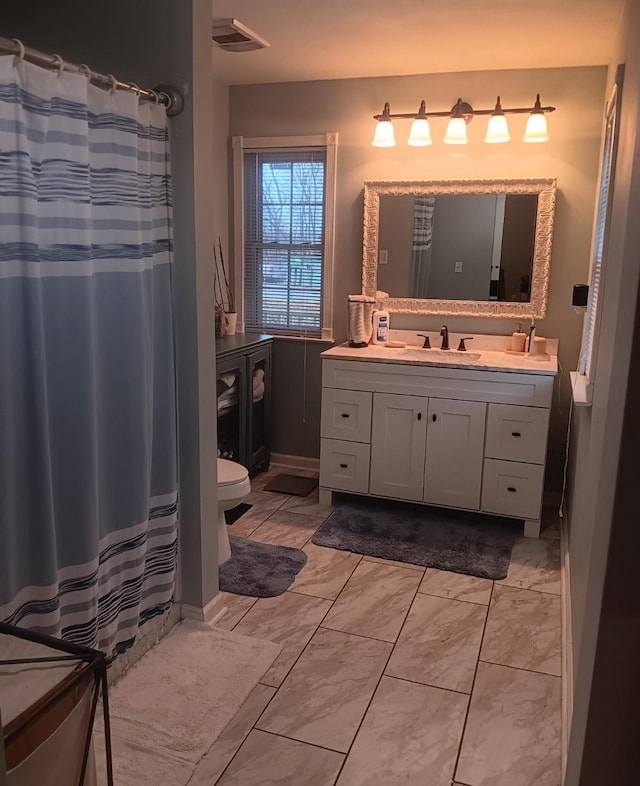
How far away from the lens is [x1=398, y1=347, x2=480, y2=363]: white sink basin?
3449 mm

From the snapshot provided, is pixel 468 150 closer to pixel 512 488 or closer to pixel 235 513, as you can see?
pixel 512 488

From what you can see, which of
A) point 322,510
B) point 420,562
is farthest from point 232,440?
point 420,562

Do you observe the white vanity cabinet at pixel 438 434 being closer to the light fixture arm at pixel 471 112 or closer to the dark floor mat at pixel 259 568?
the dark floor mat at pixel 259 568

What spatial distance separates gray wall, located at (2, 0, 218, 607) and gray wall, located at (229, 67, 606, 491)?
1.70 m

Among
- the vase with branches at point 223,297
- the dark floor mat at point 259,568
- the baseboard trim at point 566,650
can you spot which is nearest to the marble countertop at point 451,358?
the vase with branches at point 223,297

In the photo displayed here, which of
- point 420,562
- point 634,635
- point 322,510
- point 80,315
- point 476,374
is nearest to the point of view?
point 634,635

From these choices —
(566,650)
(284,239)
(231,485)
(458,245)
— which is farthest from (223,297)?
(566,650)

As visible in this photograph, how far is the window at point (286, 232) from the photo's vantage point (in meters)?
3.93

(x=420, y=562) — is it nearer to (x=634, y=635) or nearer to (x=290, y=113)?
(x=634, y=635)

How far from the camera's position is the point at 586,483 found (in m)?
2.24

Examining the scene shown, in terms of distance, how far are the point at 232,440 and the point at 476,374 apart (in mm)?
1410

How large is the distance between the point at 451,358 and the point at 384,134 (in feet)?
4.15

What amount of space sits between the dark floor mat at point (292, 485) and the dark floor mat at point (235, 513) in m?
0.28

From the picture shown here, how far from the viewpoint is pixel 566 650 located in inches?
92.4
